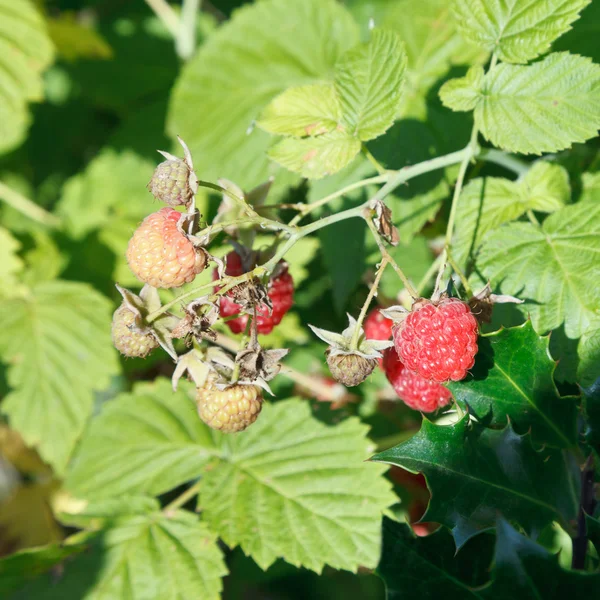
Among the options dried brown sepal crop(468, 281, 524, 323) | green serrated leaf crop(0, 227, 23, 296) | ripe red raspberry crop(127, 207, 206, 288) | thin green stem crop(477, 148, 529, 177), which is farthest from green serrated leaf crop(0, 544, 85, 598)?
thin green stem crop(477, 148, 529, 177)

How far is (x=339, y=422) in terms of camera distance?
2166mm

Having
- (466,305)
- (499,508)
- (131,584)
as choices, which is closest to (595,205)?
(466,305)

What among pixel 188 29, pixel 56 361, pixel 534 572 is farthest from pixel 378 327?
pixel 188 29

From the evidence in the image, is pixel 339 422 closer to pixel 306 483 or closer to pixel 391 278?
pixel 306 483

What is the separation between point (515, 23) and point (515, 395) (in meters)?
0.86

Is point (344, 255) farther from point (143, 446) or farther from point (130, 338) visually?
point (143, 446)

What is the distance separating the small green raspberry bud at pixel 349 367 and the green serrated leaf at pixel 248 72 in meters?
1.08

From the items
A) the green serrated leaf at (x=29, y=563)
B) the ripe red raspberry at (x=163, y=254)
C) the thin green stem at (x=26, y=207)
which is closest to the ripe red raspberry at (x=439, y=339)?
the ripe red raspberry at (x=163, y=254)

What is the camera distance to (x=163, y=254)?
1361mm

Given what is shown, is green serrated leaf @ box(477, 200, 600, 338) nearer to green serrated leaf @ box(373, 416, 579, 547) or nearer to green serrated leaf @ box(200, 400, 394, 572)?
green serrated leaf @ box(373, 416, 579, 547)

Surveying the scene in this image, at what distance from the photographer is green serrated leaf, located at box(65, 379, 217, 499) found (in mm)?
2246

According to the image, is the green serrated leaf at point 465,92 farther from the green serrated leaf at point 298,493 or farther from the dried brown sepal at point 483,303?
the green serrated leaf at point 298,493

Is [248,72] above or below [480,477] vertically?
above

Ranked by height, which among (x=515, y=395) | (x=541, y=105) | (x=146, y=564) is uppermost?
(x=541, y=105)
